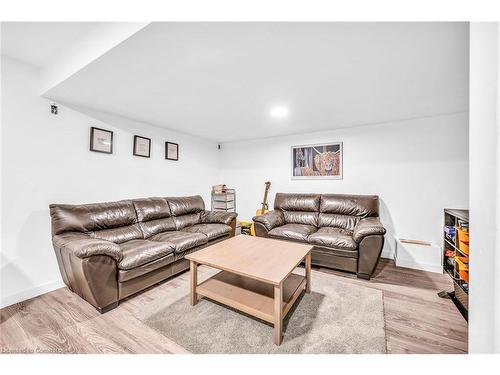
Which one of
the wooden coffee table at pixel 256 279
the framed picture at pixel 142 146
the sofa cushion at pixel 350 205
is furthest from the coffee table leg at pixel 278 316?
the framed picture at pixel 142 146

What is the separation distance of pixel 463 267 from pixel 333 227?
1.56m

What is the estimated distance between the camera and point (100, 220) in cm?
247

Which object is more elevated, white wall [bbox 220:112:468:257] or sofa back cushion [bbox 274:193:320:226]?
white wall [bbox 220:112:468:257]

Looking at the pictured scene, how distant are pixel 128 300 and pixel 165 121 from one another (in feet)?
8.24

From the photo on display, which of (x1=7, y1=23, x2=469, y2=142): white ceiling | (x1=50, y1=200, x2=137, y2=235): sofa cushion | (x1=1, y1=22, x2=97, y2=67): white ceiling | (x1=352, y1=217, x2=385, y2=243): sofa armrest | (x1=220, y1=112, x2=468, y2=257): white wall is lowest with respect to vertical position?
(x1=352, y1=217, x2=385, y2=243): sofa armrest

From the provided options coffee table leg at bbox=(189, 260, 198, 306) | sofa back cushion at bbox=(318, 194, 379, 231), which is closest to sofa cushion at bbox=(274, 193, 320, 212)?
sofa back cushion at bbox=(318, 194, 379, 231)

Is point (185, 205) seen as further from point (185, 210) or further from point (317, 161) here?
point (317, 161)

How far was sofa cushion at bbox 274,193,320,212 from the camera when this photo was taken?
3.59 metres

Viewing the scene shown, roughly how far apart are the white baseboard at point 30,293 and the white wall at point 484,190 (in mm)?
3520

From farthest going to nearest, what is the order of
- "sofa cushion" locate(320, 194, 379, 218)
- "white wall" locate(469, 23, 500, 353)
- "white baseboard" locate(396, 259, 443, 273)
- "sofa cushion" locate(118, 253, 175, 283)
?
"sofa cushion" locate(320, 194, 379, 218)
"white baseboard" locate(396, 259, 443, 273)
"sofa cushion" locate(118, 253, 175, 283)
"white wall" locate(469, 23, 500, 353)

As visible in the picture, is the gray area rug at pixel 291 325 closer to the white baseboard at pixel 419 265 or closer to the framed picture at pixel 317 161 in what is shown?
the white baseboard at pixel 419 265

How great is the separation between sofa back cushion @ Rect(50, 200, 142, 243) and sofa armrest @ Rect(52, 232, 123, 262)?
0.17 m

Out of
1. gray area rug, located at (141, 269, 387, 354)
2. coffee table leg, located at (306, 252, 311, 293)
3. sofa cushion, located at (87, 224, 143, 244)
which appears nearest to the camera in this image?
gray area rug, located at (141, 269, 387, 354)

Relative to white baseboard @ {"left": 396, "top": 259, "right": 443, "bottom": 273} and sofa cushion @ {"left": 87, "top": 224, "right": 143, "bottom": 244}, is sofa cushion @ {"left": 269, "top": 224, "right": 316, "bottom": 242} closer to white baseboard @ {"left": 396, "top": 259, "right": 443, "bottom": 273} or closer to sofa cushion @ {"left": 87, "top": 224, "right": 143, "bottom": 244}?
white baseboard @ {"left": 396, "top": 259, "right": 443, "bottom": 273}
